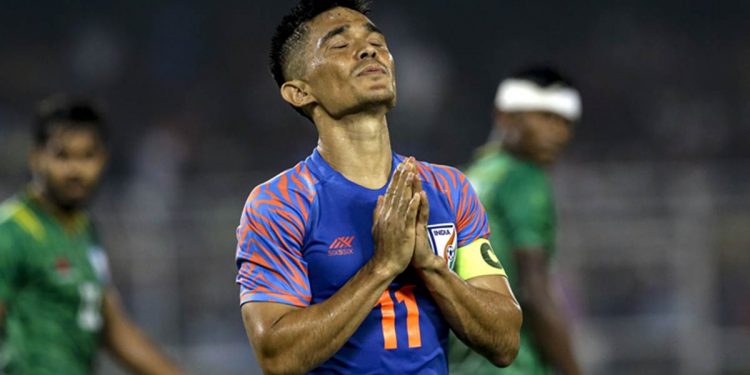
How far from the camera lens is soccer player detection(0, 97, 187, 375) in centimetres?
543

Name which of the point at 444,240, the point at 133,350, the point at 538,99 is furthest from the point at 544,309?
the point at 444,240

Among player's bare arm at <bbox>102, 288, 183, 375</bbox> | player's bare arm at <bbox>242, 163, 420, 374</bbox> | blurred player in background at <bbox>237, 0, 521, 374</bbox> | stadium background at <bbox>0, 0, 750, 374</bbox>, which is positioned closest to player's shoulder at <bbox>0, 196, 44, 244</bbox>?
player's bare arm at <bbox>102, 288, 183, 375</bbox>

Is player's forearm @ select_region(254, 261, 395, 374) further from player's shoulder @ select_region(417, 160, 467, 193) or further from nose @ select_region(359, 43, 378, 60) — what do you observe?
nose @ select_region(359, 43, 378, 60)

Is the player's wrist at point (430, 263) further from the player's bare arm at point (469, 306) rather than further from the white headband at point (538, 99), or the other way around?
the white headband at point (538, 99)

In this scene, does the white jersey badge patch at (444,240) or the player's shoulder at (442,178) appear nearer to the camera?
the white jersey badge patch at (444,240)

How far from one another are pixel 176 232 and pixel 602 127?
674 centimetres

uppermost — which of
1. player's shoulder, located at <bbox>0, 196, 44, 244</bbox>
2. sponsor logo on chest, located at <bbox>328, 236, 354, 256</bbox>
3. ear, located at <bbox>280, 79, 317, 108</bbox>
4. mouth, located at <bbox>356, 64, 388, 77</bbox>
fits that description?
mouth, located at <bbox>356, 64, 388, 77</bbox>

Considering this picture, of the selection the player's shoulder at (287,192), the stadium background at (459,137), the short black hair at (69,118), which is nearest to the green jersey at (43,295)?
the short black hair at (69,118)

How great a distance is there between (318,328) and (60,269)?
2.96 metres

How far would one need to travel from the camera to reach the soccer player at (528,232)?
5.61m

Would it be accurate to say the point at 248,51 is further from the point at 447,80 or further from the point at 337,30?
the point at 337,30

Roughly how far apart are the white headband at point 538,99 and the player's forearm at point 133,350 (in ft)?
6.91

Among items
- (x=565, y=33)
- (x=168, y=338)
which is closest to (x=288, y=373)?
(x=168, y=338)

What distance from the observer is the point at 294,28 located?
3320mm
